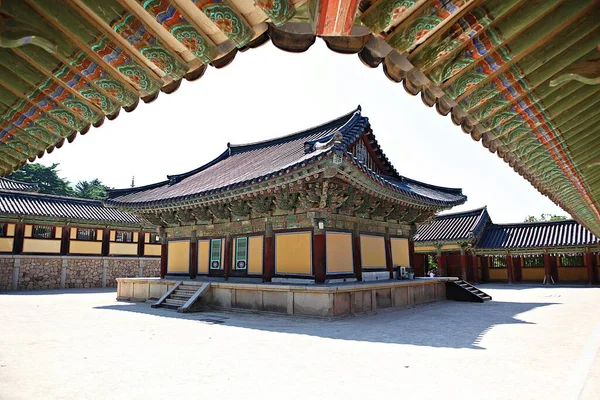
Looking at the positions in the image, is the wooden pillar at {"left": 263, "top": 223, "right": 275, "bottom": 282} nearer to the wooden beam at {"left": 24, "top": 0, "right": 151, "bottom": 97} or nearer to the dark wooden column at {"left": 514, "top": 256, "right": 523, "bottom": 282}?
the wooden beam at {"left": 24, "top": 0, "right": 151, "bottom": 97}

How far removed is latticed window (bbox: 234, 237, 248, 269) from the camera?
48.5 feet

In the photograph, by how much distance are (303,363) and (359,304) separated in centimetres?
587

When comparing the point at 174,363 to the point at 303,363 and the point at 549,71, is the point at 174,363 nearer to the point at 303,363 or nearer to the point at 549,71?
the point at 303,363

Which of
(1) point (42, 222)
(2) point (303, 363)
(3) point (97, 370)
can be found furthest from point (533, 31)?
(1) point (42, 222)

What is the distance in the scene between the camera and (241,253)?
1495 centimetres

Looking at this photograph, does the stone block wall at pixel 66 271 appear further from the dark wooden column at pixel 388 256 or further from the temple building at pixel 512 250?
the temple building at pixel 512 250

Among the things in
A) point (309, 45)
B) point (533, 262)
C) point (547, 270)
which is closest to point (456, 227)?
point (533, 262)

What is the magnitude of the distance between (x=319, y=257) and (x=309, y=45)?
33.6 ft

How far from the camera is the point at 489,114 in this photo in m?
3.31

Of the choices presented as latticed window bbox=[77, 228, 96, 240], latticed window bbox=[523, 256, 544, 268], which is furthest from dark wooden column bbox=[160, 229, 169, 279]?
latticed window bbox=[523, 256, 544, 268]

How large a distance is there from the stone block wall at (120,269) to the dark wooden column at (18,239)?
18.2 ft

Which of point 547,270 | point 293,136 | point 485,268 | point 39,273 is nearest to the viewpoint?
point 293,136

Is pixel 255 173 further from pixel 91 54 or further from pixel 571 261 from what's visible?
pixel 571 261

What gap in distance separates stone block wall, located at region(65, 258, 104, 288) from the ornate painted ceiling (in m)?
25.6
